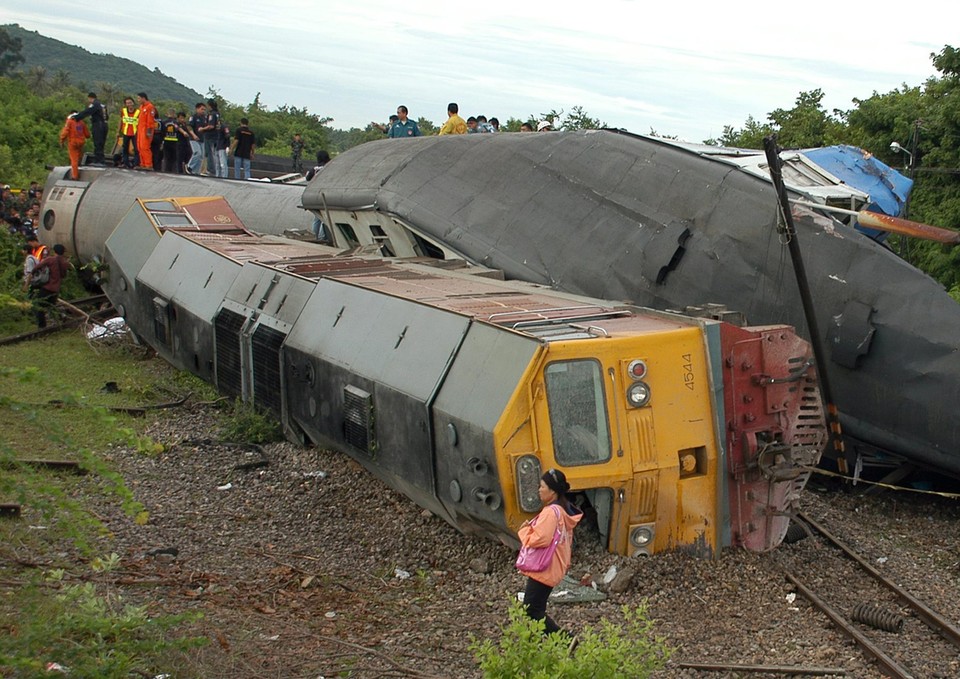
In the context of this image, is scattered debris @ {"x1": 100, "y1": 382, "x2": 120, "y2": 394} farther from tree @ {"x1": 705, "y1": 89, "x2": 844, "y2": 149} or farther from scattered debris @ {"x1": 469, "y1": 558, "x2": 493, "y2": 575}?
tree @ {"x1": 705, "y1": 89, "x2": 844, "y2": 149}

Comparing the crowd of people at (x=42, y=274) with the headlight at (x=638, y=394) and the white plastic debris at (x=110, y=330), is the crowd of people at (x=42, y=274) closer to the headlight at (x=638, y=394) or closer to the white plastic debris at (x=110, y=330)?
the white plastic debris at (x=110, y=330)

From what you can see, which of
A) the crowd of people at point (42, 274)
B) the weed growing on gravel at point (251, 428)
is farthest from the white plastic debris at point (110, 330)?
the weed growing on gravel at point (251, 428)

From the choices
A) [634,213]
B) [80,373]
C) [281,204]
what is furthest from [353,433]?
[281,204]

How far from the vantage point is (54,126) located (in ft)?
105

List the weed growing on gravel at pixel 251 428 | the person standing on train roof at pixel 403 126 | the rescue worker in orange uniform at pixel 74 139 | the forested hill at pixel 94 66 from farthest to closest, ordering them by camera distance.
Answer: the forested hill at pixel 94 66 → the rescue worker in orange uniform at pixel 74 139 → the person standing on train roof at pixel 403 126 → the weed growing on gravel at pixel 251 428

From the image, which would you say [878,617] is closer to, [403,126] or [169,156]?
[403,126]

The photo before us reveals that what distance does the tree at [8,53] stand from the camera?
87.5 m

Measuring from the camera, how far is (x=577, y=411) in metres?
7.13

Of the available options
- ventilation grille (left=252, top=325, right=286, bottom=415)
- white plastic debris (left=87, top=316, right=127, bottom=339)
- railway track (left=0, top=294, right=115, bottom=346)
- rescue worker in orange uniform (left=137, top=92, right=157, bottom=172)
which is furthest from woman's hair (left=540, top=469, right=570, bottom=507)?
rescue worker in orange uniform (left=137, top=92, right=157, bottom=172)

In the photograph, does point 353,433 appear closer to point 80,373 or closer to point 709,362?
point 709,362

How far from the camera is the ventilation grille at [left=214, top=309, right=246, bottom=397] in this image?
1162 cm

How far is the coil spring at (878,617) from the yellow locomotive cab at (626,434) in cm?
101

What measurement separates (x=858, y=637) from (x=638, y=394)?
2.01 meters

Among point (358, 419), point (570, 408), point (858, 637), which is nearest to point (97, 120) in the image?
point (358, 419)
